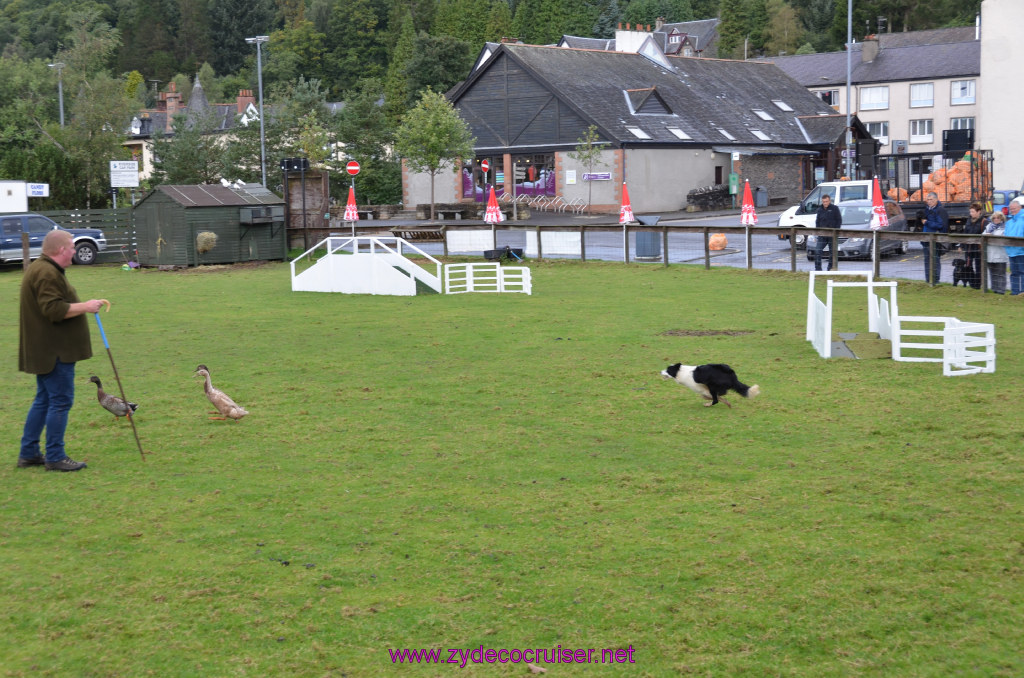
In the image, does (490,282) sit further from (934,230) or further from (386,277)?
(934,230)

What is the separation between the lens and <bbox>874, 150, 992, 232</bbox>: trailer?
98.7ft

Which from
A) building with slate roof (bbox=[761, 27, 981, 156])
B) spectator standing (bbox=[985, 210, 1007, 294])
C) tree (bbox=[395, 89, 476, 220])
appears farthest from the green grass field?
building with slate roof (bbox=[761, 27, 981, 156])

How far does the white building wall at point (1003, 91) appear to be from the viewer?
136ft

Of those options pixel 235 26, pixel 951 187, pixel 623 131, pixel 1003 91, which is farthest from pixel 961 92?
pixel 235 26

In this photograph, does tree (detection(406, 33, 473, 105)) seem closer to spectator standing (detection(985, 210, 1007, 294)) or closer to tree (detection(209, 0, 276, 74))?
spectator standing (detection(985, 210, 1007, 294))

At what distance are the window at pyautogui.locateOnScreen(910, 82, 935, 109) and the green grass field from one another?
6862cm

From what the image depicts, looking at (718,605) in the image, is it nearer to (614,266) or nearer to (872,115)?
(614,266)

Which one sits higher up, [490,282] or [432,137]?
[432,137]

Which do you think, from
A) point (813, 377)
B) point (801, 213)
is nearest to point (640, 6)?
point (801, 213)

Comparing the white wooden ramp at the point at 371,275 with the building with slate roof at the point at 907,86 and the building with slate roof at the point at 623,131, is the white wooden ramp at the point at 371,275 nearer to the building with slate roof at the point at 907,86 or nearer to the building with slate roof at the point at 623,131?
the building with slate roof at the point at 623,131

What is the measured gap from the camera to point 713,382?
10055 millimetres

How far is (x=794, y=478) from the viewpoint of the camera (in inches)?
304

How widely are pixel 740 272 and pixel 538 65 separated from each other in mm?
33056

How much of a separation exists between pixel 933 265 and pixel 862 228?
5579 mm
